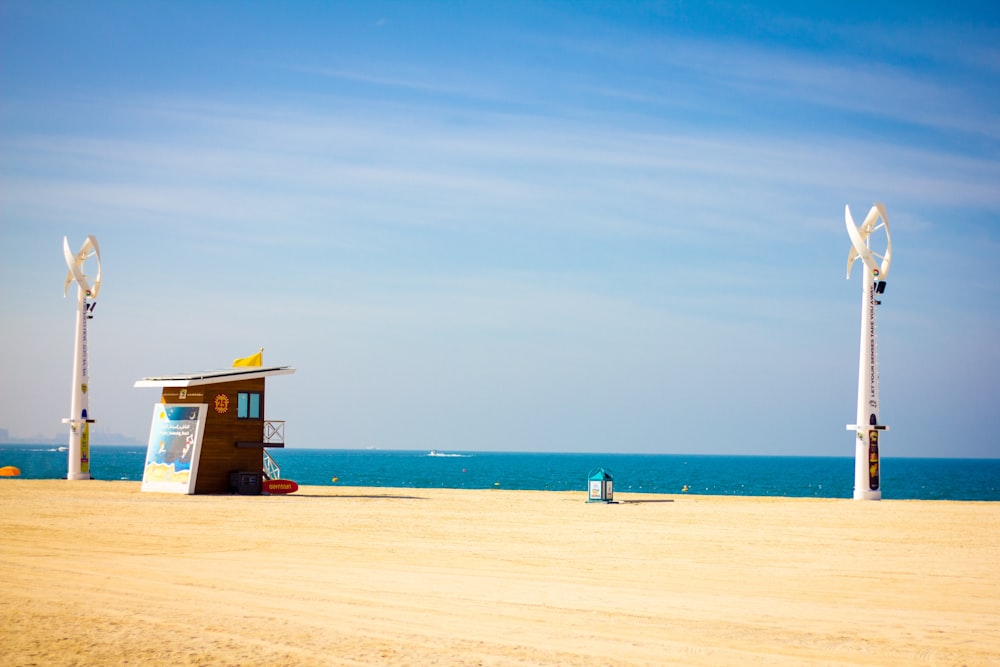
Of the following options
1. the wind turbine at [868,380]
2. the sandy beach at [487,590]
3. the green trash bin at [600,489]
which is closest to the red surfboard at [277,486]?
the sandy beach at [487,590]

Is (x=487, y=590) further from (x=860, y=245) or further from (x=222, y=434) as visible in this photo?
(x=860, y=245)

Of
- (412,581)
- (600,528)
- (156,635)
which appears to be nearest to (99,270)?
(600,528)

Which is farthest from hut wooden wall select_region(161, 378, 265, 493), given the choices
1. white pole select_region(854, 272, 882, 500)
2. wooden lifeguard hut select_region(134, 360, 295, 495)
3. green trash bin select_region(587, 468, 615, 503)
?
white pole select_region(854, 272, 882, 500)

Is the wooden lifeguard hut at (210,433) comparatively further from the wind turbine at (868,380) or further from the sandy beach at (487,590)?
the wind turbine at (868,380)

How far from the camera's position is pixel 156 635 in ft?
36.0

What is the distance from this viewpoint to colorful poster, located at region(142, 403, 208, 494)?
35.3 metres

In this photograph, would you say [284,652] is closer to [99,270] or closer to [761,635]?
[761,635]

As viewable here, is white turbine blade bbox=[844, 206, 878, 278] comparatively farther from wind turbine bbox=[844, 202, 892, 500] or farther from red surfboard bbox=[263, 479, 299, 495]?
red surfboard bbox=[263, 479, 299, 495]

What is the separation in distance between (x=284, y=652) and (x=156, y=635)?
1582 millimetres

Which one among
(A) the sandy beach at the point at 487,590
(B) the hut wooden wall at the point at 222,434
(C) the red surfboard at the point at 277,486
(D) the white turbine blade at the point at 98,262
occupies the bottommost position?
(C) the red surfboard at the point at 277,486

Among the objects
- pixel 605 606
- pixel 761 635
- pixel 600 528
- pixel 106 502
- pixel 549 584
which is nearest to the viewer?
pixel 761 635

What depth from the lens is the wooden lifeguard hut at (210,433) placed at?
35.5 m

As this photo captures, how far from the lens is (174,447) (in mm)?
36188

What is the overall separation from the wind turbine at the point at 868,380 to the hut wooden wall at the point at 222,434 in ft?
68.7
